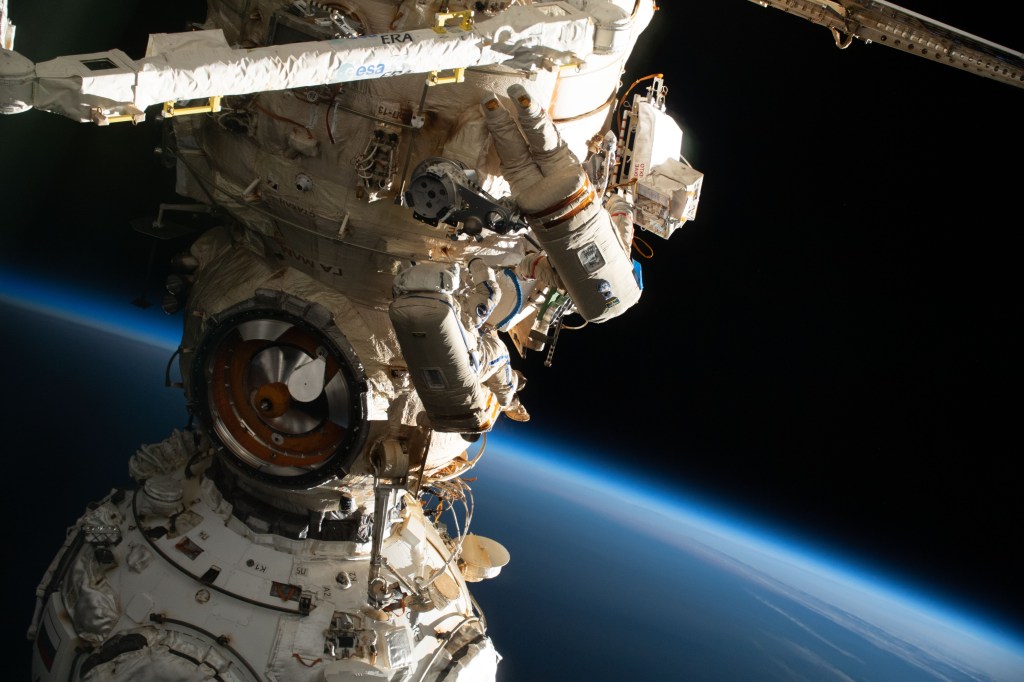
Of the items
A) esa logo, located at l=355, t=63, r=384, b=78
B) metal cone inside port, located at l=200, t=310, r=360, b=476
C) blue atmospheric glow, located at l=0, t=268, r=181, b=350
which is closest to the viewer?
esa logo, located at l=355, t=63, r=384, b=78

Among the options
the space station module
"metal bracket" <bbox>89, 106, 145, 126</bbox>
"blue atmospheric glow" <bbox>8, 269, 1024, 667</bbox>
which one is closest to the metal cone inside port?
the space station module

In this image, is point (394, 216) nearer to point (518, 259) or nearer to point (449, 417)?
point (518, 259)

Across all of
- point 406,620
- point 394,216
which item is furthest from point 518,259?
point 406,620

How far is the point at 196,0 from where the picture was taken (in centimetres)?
691

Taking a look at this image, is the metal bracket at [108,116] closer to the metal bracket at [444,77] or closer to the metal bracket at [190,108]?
the metal bracket at [190,108]

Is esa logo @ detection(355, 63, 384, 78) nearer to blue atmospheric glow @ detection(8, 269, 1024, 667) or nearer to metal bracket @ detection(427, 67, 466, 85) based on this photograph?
metal bracket @ detection(427, 67, 466, 85)

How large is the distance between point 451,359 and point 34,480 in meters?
6.97

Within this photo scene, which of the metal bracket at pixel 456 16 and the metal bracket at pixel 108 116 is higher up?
the metal bracket at pixel 456 16

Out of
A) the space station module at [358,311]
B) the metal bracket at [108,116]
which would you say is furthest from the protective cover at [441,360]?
the metal bracket at [108,116]

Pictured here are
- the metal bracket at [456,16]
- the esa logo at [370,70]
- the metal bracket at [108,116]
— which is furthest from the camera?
the metal bracket at [456,16]

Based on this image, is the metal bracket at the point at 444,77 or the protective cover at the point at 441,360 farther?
the protective cover at the point at 441,360

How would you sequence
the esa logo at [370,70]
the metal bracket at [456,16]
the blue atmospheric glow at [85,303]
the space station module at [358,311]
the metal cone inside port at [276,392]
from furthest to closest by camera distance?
the blue atmospheric glow at [85,303] → the metal cone inside port at [276,392] → the space station module at [358,311] → the metal bracket at [456,16] → the esa logo at [370,70]

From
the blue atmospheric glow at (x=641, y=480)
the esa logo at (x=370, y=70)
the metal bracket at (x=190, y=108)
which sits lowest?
the blue atmospheric glow at (x=641, y=480)

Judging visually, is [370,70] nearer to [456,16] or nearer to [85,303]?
[456,16]
